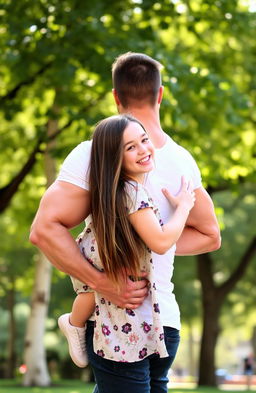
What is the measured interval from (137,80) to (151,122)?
0.67 ft

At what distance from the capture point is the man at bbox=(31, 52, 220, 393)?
11.9ft

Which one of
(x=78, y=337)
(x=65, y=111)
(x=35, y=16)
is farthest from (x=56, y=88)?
(x=78, y=337)

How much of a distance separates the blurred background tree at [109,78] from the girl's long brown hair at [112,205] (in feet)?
31.3

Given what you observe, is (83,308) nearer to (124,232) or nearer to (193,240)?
(124,232)

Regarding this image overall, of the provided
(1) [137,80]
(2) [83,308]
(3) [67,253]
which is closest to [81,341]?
(2) [83,308]

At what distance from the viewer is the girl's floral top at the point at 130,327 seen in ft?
11.8

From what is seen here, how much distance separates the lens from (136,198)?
11.9ft

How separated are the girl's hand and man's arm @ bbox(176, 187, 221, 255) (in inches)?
9.3

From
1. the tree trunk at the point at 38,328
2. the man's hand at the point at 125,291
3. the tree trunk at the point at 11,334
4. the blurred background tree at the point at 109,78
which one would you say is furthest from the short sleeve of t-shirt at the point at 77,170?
the tree trunk at the point at 11,334

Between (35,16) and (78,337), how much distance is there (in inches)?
454

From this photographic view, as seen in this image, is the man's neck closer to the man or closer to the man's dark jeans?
the man

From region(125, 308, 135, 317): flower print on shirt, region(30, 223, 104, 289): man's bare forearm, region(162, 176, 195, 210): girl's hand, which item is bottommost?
region(125, 308, 135, 317): flower print on shirt

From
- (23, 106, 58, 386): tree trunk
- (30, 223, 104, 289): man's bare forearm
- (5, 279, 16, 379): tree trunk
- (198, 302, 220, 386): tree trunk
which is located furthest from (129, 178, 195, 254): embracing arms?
(5, 279, 16, 379): tree trunk

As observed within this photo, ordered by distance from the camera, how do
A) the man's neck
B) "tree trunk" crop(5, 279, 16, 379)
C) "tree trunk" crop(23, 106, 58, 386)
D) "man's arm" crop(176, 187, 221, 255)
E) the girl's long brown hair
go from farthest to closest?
"tree trunk" crop(5, 279, 16, 379), "tree trunk" crop(23, 106, 58, 386), "man's arm" crop(176, 187, 221, 255), the man's neck, the girl's long brown hair
